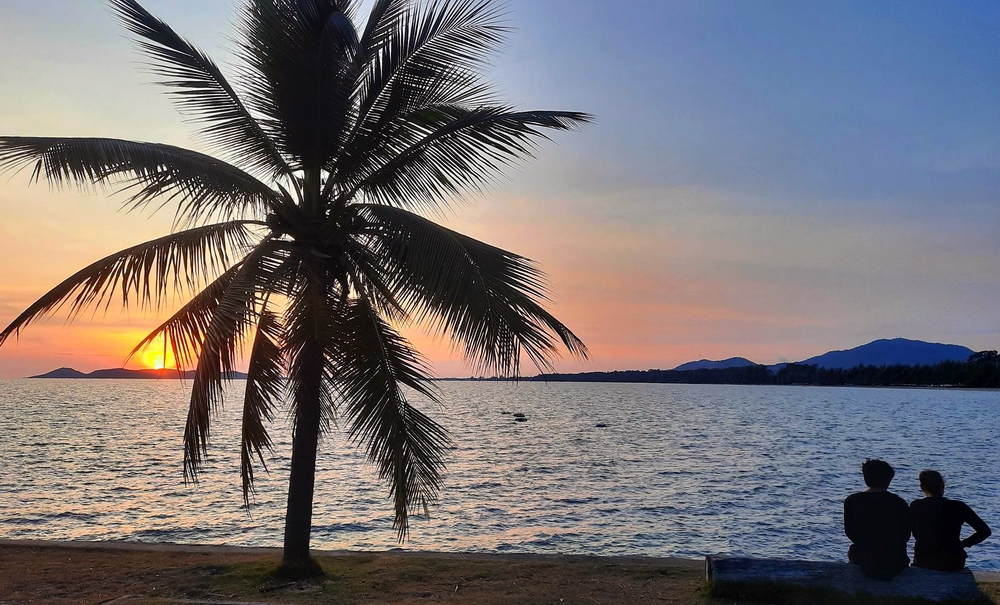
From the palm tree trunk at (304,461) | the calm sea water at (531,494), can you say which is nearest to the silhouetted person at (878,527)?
the palm tree trunk at (304,461)

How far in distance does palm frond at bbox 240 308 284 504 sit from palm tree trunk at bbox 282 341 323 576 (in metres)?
0.33

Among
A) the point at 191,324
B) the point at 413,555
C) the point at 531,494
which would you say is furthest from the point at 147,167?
the point at 531,494

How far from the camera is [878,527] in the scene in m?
7.30

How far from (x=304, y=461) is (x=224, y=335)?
8.42ft

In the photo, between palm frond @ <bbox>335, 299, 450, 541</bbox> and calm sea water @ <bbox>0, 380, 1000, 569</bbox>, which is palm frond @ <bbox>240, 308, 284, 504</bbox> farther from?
calm sea water @ <bbox>0, 380, 1000, 569</bbox>

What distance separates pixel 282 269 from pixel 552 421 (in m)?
75.2

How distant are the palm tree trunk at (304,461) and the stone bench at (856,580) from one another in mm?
5015

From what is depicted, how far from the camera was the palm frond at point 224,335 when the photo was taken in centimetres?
730

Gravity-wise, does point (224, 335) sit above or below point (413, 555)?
above

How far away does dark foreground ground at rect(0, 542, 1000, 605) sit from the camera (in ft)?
27.5

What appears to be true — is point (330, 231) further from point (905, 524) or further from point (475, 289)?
point (905, 524)

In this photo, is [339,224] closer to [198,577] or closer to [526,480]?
[198,577]

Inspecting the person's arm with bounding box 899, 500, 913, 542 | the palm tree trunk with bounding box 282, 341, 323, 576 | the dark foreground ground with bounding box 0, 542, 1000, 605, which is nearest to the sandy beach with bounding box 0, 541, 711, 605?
the dark foreground ground with bounding box 0, 542, 1000, 605

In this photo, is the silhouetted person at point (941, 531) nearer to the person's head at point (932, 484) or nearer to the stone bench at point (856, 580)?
the person's head at point (932, 484)
